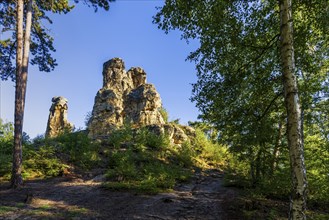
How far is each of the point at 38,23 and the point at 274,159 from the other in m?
13.8

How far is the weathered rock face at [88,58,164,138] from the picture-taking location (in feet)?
81.6

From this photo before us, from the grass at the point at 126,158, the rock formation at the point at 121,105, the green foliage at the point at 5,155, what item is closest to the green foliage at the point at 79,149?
the grass at the point at 126,158

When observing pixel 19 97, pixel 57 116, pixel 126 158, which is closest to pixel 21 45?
pixel 19 97

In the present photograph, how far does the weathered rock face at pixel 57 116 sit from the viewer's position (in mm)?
31766

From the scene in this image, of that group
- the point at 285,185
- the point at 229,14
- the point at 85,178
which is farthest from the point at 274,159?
the point at 85,178

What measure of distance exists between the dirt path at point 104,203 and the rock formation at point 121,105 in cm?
1194

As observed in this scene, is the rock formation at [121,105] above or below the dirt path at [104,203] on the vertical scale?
above

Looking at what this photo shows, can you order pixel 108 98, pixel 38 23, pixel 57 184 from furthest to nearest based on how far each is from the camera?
pixel 108 98 → pixel 38 23 → pixel 57 184

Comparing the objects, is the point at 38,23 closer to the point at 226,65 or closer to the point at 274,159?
the point at 226,65

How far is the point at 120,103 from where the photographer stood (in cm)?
2780

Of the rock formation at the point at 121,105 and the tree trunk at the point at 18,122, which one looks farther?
the rock formation at the point at 121,105

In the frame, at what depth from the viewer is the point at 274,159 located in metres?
8.77

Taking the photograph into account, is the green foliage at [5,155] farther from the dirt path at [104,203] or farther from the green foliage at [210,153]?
the green foliage at [210,153]

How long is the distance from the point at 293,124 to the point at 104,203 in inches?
240
